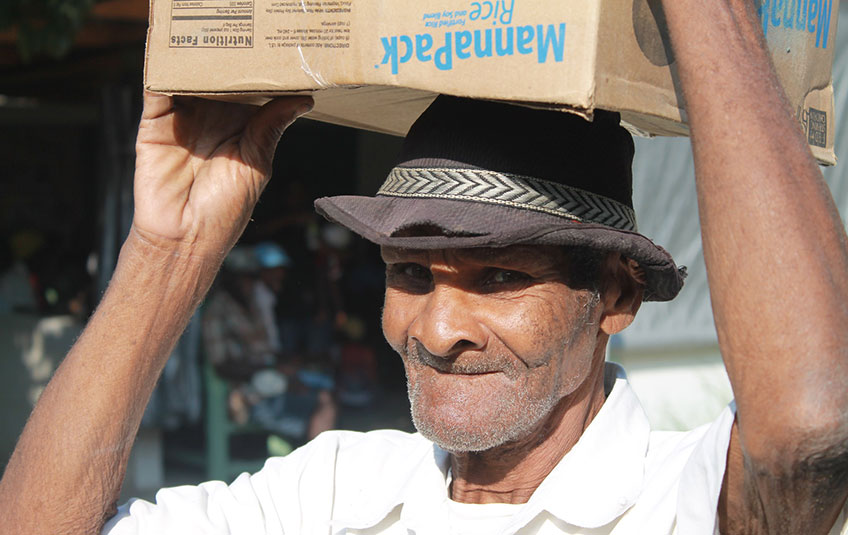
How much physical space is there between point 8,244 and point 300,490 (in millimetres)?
7104

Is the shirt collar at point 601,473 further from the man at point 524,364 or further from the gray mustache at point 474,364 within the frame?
the gray mustache at point 474,364

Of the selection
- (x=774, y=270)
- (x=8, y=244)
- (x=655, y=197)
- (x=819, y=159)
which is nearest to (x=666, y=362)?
(x=655, y=197)

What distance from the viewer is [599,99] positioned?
1126mm

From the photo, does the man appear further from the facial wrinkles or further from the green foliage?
the green foliage

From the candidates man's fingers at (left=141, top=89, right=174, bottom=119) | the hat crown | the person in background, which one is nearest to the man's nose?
the hat crown

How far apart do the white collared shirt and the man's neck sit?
0.15 ft

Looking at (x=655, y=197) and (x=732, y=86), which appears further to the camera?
(x=655, y=197)

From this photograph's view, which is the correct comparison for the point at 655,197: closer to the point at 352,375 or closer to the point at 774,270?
the point at 774,270

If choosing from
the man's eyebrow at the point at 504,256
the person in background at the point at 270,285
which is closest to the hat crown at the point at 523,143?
the man's eyebrow at the point at 504,256

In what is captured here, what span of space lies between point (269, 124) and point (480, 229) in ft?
1.95

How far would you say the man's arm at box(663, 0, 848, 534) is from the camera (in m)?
1.10

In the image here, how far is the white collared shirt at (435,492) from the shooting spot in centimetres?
147

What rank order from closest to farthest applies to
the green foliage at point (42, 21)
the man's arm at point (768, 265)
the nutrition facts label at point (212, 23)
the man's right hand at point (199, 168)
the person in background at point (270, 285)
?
the man's arm at point (768, 265) → the nutrition facts label at point (212, 23) → the man's right hand at point (199, 168) → the green foliage at point (42, 21) → the person in background at point (270, 285)

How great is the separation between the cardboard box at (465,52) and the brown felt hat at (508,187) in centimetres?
11
